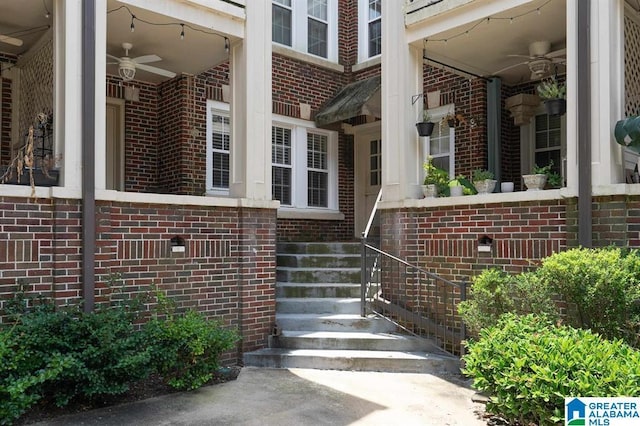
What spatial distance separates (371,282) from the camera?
23.7 feet

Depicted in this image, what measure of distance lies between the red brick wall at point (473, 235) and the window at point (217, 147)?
322cm

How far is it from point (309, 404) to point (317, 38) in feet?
25.7

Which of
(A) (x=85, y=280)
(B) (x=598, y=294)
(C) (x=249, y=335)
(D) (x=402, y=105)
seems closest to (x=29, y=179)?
(A) (x=85, y=280)

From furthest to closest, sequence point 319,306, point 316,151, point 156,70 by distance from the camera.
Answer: point 316,151, point 156,70, point 319,306

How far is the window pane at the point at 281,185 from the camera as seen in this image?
1004 centimetres

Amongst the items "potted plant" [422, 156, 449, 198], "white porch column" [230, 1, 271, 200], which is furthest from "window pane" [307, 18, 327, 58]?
"potted plant" [422, 156, 449, 198]

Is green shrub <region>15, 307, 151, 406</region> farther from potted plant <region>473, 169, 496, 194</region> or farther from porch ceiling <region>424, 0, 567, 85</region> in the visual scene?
porch ceiling <region>424, 0, 567, 85</region>

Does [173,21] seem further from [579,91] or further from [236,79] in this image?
[579,91]

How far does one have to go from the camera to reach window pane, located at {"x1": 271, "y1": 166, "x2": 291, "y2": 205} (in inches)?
395

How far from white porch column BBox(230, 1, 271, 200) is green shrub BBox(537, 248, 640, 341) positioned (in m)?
3.41

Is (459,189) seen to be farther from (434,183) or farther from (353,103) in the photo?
(353,103)

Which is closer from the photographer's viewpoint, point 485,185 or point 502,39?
point 485,185

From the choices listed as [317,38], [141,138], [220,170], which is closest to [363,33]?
[317,38]

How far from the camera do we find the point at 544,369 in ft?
12.1
